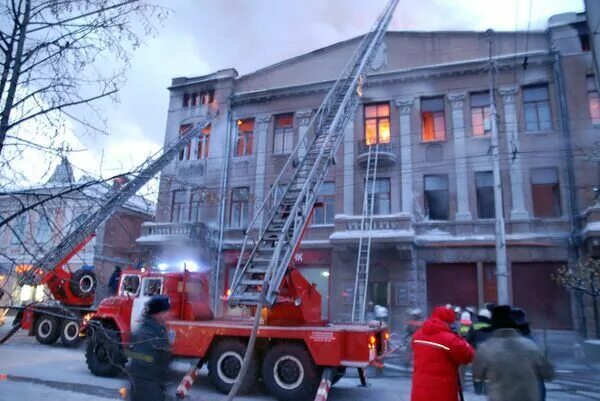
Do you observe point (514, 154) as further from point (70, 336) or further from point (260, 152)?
point (70, 336)

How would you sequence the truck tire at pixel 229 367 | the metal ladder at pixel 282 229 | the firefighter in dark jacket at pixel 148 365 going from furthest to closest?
1. the truck tire at pixel 229 367
2. the metal ladder at pixel 282 229
3. the firefighter in dark jacket at pixel 148 365

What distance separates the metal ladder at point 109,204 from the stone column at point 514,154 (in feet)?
41.9

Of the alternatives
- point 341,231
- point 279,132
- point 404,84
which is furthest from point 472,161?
point 279,132

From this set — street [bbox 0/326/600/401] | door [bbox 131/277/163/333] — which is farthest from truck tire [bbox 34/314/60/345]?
door [bbox 131/277/163/333]

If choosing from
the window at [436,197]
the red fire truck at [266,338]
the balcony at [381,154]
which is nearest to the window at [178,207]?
the balcony at [381,154]

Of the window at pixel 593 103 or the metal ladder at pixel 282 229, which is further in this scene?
the window at pixel 593 103

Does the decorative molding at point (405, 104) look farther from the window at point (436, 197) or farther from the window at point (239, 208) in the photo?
the window at point (239, 208)

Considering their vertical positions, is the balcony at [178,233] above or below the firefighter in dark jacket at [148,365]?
above

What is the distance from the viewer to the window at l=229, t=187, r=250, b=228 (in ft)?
69.7

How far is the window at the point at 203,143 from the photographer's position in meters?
23.1

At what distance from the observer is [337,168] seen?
789 inches

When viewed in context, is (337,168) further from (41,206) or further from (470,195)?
(41,206)

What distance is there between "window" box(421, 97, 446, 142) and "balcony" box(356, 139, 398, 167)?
5.22 feet

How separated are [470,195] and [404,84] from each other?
5789mm
